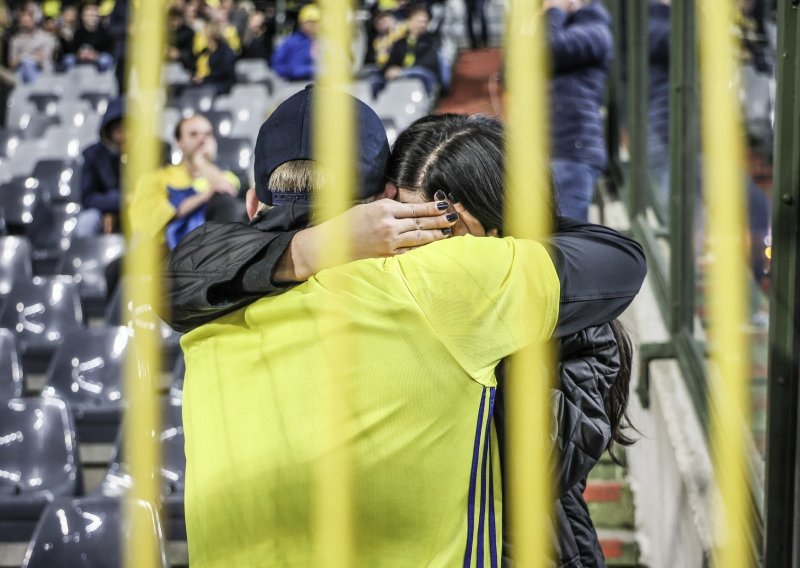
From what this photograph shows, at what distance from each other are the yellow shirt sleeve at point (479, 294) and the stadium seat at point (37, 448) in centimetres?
250

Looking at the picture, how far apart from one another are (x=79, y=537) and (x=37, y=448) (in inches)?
30.9

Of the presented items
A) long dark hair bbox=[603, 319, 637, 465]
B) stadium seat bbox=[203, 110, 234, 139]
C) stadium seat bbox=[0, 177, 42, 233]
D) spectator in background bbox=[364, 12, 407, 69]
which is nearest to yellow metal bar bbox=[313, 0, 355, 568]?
long dark hair bbox=[603, 319, 637, 465]

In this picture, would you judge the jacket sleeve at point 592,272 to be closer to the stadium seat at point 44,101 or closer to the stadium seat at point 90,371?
the stadium seat at point 90,371

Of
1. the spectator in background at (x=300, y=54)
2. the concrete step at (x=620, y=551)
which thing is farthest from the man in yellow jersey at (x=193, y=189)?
the spectator in background at (x=300, y=54)

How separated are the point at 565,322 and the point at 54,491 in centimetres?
248

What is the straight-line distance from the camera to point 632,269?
142 centimetres

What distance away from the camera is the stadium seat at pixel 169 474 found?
10.8 feet

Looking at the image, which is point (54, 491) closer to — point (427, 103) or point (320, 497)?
point (320, 497)

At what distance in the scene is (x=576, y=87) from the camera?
12.5ft

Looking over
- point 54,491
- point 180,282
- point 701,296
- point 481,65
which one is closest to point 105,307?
point 54,491

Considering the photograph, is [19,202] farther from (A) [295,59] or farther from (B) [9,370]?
(A) [295,59]

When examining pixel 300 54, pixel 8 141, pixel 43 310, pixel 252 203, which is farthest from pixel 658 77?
pixel 8 141

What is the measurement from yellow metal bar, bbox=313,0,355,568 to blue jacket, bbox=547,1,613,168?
2587 millimetres

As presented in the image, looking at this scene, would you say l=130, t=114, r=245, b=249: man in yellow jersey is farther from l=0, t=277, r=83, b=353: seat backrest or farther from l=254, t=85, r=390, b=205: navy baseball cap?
l=254, t=85, r=390, b=205: navy baseball cap
